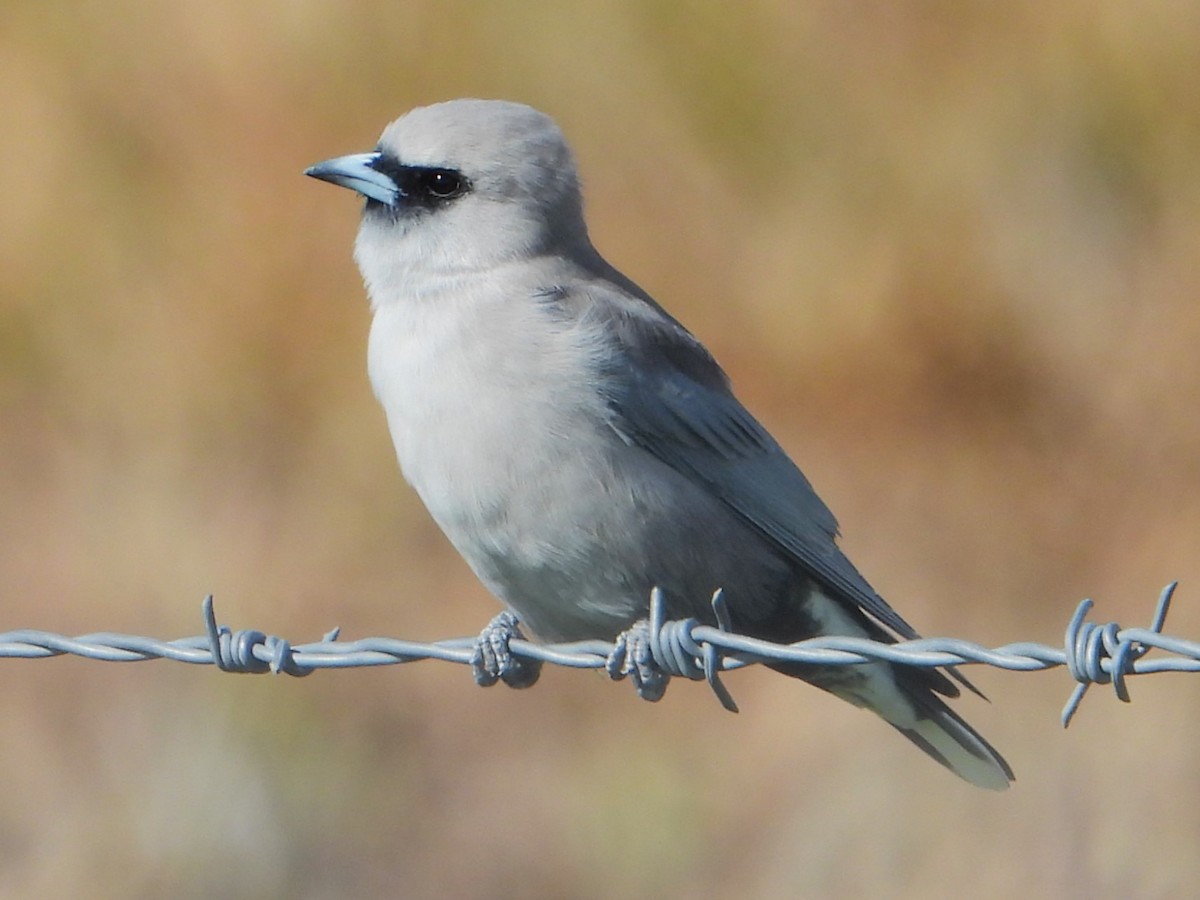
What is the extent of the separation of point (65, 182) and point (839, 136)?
4306 millimetres

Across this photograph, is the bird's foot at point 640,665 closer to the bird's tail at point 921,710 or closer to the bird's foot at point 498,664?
the bird's foot at point 498,664

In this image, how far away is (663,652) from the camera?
12.5 ft

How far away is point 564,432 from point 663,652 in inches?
31.9

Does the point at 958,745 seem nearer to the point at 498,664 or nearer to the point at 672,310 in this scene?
the point at 498,664

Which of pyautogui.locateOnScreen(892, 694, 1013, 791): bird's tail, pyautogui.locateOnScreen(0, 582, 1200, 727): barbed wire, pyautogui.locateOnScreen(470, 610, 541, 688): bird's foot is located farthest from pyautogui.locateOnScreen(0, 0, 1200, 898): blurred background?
pyautogui.locateOnScreen(0, 582, 1200, 727): barbed wire

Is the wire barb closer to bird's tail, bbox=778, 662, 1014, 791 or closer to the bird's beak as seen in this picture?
bird's tail, bbox=778, 662, 1014, 791

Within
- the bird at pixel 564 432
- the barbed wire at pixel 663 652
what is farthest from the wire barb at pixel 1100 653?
the bird at pixel 564 432

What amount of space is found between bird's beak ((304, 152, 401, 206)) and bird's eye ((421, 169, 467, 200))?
9 centimetres

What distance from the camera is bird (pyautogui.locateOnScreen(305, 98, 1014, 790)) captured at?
14.4ft

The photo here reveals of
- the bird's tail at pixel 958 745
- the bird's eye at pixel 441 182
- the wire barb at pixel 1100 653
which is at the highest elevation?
the bird's eye at pixel 441 182

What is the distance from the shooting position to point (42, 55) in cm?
987

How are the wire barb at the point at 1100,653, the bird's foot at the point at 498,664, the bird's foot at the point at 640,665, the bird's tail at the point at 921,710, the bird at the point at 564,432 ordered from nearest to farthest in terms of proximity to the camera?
the wire barb at the point at 1100,653 < the bird's foot at the point at 640,665 < the bird at the point at 564,432 < the bird's foot at the point at 498,664 < the bird's tail at the point at 921,710

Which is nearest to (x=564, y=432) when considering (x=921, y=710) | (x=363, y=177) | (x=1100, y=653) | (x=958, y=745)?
(x=363, y=177)

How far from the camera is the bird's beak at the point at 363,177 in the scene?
493 cm
